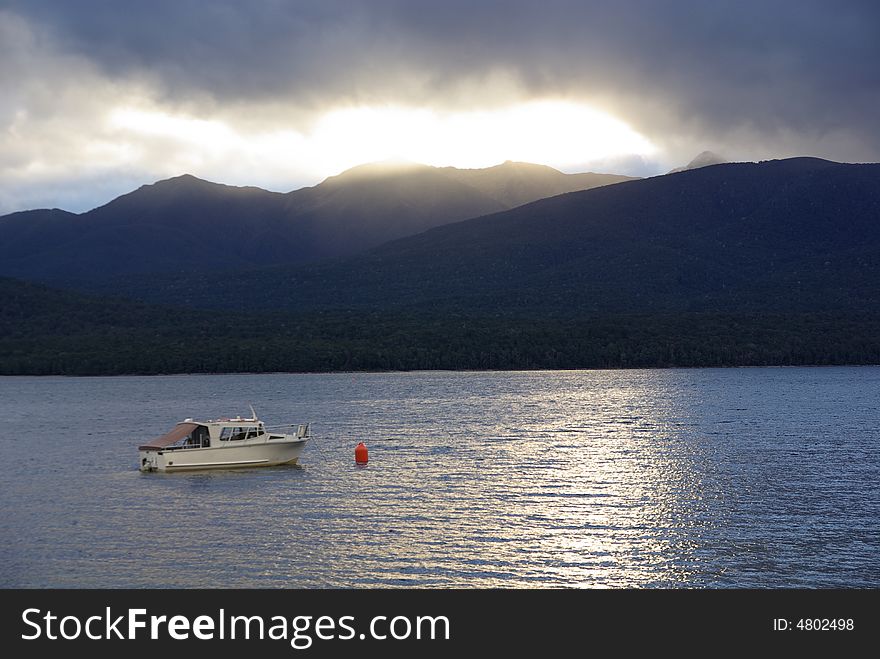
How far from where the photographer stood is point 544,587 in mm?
33750

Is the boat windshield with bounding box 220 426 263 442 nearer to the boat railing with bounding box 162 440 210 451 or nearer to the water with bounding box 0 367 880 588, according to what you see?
the boat railing with bounding box 162 440 210 451

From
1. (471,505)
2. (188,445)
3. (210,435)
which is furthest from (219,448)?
(471,505)

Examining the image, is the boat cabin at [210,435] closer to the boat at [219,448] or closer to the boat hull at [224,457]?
the boat at [219,448]

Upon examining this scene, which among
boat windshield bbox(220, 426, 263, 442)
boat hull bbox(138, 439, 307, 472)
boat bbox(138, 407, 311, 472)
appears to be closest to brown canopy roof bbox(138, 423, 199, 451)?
boat bbox(138, 407, 311, 472)

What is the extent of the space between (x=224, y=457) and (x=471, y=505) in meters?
21.4

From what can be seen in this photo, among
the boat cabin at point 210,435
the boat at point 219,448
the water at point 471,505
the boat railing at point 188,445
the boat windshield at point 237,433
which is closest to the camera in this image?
the water at point 471,505

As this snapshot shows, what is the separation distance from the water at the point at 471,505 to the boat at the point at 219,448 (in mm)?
Result: 1162

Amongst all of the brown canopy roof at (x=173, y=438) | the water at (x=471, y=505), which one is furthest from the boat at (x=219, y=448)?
the water at (x=471, y=505)

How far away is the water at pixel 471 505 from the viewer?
3641 centimetres

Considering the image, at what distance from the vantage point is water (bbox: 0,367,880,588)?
3641 cm
